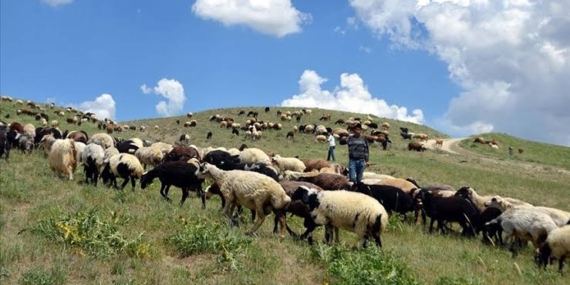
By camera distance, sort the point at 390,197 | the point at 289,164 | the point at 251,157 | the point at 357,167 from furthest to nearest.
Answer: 1. the point at 251,157
2. the point at 289,164
3. the point at 357,167
4. the point at 390,197

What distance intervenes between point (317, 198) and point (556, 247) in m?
5.11

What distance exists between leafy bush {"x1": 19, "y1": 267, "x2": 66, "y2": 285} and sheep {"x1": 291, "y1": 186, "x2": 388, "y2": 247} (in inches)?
192

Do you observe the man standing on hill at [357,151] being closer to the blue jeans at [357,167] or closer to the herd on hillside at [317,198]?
the blue jeans at [357,167]

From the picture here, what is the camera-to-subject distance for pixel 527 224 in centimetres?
1148

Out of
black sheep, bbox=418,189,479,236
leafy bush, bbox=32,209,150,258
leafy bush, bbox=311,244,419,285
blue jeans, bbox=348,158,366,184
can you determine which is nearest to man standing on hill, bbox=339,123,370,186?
blue jeans, bbox=348,158,366,184

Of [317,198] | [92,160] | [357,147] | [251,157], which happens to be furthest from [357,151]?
[92,160]

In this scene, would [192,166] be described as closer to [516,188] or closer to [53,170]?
[53,170]

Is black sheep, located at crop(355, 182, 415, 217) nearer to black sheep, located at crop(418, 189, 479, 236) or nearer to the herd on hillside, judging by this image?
the herd on hillside

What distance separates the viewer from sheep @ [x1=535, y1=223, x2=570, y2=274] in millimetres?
9875

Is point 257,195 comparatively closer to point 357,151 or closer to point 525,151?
point 357,151

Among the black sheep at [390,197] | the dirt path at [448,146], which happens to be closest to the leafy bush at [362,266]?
the black sheep at [390,197]

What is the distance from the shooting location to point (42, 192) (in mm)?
12250

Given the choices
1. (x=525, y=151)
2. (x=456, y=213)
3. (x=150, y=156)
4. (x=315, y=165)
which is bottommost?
(x=456, y=213)

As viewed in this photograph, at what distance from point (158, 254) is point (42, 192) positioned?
19.8 ft
